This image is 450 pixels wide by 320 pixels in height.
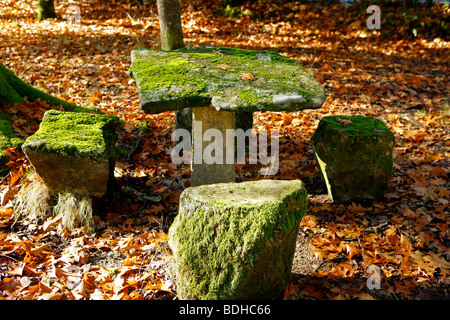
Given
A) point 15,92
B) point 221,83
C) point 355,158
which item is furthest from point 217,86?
point 15,92

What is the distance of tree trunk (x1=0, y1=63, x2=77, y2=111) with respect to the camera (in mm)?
5234

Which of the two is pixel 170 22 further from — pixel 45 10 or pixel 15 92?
pixel 45 10

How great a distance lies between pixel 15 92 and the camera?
17.7 ft

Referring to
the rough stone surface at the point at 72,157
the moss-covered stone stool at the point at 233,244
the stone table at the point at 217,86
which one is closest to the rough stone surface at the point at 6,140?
the rough stone surface at the point at 72,157

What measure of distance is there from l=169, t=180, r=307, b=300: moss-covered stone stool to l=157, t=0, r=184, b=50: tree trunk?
4732 millimetres

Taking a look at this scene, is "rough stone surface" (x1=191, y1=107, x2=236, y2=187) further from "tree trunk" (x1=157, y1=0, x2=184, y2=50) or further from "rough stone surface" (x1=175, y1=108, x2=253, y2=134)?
"tree trunk" (x1=157, y1=0, x2=184, y2=50)

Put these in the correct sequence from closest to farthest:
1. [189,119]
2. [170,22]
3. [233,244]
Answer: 1. [233,244]
2. [189,119]
3. [170,22]

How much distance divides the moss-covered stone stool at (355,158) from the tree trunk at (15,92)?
12.6 feet

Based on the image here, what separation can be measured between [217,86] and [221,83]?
8 centimetres

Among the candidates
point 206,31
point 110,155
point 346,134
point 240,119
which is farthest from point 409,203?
point 206,31

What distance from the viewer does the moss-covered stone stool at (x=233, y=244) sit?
2.42 metres

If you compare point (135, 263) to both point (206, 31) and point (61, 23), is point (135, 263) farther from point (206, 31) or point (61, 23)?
point (61, 23)

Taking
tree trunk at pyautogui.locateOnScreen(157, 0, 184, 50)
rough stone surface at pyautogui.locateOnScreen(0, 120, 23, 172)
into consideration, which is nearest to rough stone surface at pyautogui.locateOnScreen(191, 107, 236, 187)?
rough stone surface at pyautogui.locateOnScreen(0, 120, 23, 172)

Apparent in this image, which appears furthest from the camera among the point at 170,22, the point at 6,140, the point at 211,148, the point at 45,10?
the point at 45,10
